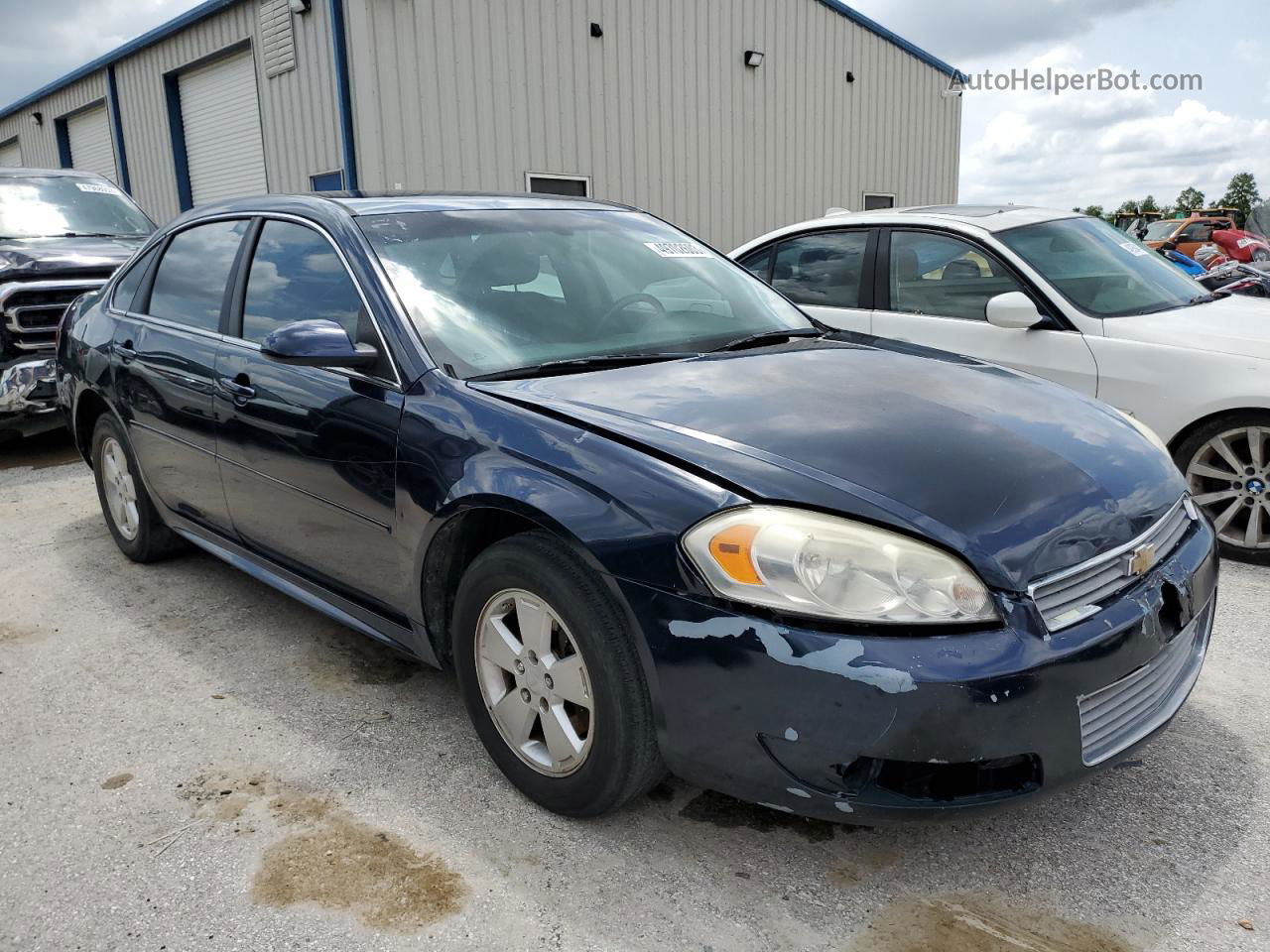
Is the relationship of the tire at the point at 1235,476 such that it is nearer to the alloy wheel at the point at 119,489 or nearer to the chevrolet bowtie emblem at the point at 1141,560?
the chevrolet bowtie emblem at the point at 1141,560

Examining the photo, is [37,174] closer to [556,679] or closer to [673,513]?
[556,679]

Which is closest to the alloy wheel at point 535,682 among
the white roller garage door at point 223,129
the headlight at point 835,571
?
the headlight at point 835,571

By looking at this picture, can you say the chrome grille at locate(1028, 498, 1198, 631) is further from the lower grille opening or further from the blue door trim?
the blue door trim

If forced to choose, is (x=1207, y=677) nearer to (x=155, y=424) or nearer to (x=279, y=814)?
(x=279, y=814)

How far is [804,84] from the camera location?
1459cm

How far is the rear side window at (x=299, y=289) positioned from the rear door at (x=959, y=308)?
2.88 m

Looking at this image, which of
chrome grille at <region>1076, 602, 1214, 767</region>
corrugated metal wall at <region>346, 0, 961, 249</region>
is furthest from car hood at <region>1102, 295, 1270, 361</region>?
corrugated metal wall at <region>346, 0, 961, 249</region>

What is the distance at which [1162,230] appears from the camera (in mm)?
20172

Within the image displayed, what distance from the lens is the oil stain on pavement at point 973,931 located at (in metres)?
1.97

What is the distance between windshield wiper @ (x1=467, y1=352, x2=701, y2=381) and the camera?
264 centimetres

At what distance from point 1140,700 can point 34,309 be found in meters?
6.86

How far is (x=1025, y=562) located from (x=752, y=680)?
1.96 feet

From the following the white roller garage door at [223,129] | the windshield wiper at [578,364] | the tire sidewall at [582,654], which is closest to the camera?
the tire sidewall at [582,654]

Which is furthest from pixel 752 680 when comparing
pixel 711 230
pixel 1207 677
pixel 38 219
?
pixel 711 230
